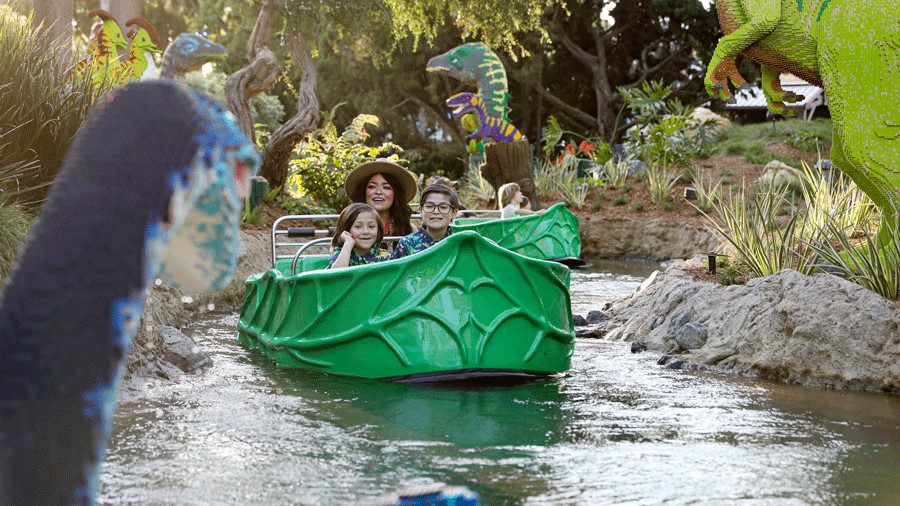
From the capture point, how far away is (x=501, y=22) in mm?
17328

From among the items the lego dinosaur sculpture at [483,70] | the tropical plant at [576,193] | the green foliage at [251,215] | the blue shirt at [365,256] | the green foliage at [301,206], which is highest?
the lego dinosaur sculpture at [483,70]

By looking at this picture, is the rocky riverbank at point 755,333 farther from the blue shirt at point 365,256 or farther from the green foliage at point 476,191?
the green foliage at point 476,191

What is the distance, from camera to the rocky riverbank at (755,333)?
6.14 meters

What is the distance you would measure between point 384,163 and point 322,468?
4.42 meters

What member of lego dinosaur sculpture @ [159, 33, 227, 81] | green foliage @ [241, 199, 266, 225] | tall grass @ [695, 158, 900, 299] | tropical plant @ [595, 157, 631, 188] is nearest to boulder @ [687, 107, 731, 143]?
tropical plant @ [595, 157, 631, 188]

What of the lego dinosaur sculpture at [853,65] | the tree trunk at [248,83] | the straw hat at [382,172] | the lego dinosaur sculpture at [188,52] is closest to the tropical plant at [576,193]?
the tree trunk at [248,83]

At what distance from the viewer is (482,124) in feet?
64.1

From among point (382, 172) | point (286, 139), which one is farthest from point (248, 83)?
point (382, 172)

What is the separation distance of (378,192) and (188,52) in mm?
4203

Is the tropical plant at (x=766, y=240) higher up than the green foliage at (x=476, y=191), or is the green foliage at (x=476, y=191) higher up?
the green foliage at (x=476, y=191)

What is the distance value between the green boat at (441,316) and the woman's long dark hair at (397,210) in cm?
212

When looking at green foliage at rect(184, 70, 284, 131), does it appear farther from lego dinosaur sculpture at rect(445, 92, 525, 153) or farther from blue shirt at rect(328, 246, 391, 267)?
blue shirt at rect(328, 246, 391, 267)

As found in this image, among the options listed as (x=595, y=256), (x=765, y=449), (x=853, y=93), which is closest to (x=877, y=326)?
(x=853, y=93)

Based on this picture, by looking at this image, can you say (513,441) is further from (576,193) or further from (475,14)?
(576,193)
